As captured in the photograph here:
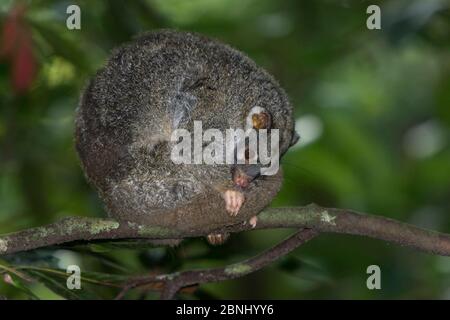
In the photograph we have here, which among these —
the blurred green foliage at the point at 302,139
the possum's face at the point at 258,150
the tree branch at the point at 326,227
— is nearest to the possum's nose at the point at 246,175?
the possum's face at the point at 258,150

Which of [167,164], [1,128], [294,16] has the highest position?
[294,16]

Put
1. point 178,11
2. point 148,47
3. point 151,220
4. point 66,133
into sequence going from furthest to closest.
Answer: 1. point 178,11
2. point 66,133
3. point 148,47
4. point 151,220

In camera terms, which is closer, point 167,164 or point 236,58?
point 167,164

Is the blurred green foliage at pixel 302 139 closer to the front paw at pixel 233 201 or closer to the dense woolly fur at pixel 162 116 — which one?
the dense woolly fur at pixel 162 116

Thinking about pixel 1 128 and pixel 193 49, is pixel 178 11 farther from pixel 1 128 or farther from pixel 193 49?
pixel 193 49

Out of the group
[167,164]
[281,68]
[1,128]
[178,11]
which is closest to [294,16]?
[281,68]

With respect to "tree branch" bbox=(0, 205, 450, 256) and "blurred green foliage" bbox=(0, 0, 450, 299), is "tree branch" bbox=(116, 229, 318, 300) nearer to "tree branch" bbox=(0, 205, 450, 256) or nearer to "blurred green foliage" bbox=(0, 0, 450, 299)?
"tree branch" bbox=(0, 205, 450, 256)

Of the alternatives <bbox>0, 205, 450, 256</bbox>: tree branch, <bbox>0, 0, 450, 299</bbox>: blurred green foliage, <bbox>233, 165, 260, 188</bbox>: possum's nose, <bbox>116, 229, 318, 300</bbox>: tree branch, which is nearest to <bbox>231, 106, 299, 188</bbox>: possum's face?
<bbox>233, 165, 260, 188</bbox>: possum's nose

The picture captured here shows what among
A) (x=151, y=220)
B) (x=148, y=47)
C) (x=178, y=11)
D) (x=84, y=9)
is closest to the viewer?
(x=151, y=220)
